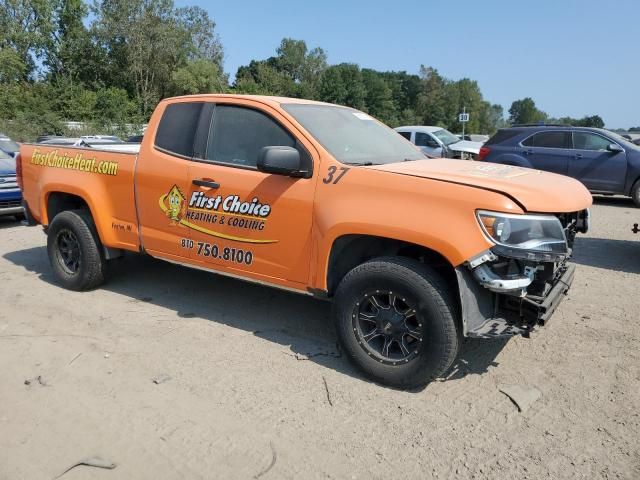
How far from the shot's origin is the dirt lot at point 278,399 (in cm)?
274

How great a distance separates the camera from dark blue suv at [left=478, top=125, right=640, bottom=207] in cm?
1103

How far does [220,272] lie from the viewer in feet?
14.2

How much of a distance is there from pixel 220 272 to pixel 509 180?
2319 mm

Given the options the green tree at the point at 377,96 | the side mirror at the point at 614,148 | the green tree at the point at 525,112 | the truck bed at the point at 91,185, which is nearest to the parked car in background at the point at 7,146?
the truck bed at the point at 91,185

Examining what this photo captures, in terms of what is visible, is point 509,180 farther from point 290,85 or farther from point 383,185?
point 290,85

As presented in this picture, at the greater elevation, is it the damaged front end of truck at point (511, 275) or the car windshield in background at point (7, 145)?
the car windshield in background at point (7, 145)

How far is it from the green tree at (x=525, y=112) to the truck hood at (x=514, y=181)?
156 m

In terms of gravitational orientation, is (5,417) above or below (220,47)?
below

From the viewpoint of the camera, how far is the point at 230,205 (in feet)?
13.5

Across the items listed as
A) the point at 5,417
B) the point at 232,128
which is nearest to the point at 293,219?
the point at 232,128

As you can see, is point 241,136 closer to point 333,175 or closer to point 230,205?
point 230,205

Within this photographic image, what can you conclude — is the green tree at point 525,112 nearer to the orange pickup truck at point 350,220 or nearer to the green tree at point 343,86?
the green tree at point 343,86

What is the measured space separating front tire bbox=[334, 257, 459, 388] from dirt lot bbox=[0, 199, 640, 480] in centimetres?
17

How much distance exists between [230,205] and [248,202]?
0.61 ft
